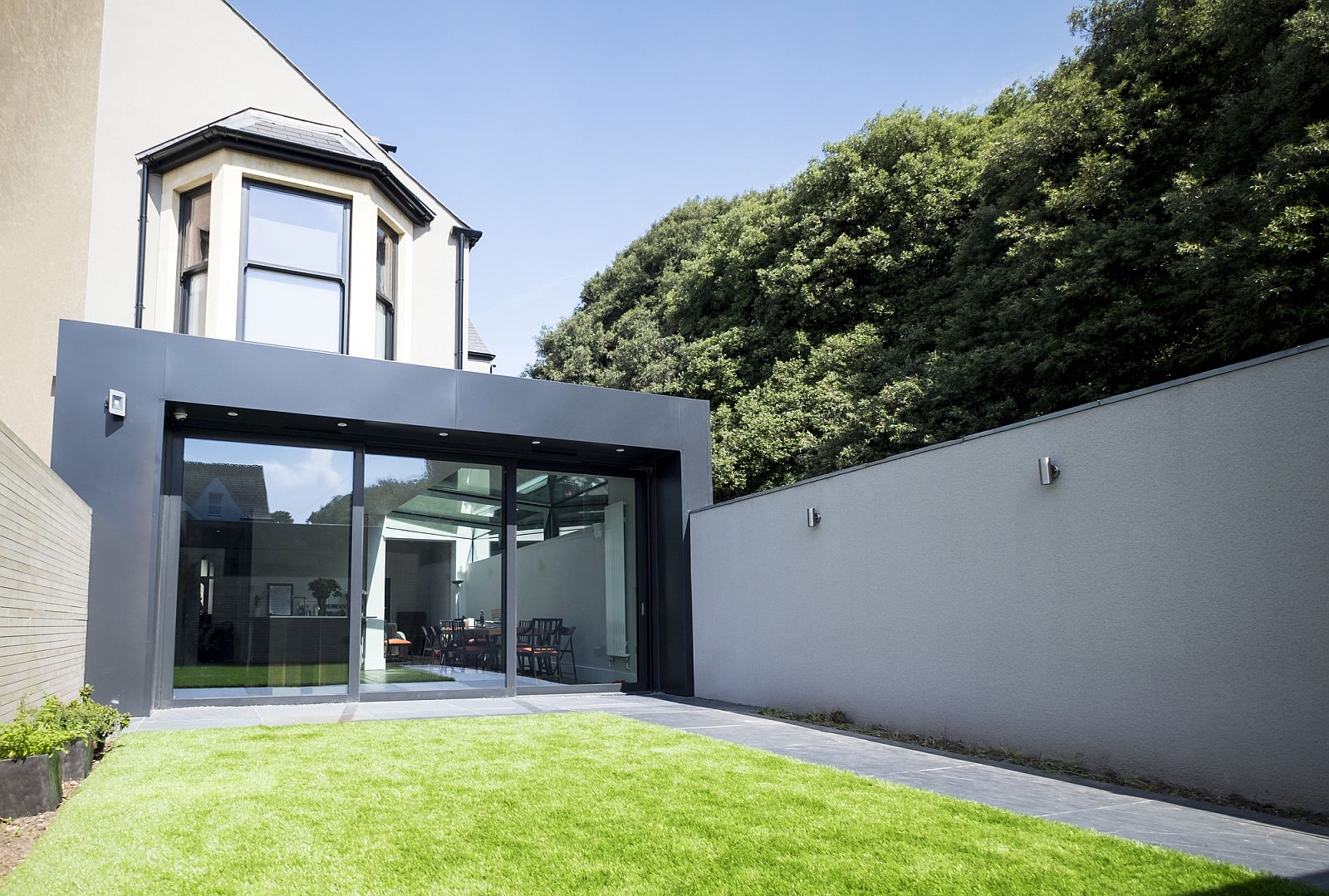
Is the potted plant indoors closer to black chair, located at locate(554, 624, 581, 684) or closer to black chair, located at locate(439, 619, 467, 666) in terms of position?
black chair, located at locate(439, 619, 467, 666)

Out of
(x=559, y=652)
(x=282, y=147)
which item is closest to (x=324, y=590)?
(x=559, y=652)

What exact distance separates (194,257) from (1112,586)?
1078 centimetres

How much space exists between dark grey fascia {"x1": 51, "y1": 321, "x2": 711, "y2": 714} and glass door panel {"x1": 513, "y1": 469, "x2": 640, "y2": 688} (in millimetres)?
301

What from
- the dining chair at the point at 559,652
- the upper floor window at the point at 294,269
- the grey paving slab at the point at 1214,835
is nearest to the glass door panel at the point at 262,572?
the upper floor window at the point at 294,269

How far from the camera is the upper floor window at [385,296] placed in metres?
12.0

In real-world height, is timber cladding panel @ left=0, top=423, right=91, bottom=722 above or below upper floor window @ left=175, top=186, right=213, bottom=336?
below

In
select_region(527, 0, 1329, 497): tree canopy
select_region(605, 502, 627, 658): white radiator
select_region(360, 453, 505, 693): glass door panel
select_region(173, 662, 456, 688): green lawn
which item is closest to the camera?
select_region(173, 662, 456, 688): green lawn

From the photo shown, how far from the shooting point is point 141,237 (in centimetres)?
1095

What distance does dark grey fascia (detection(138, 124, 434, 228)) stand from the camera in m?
10.6

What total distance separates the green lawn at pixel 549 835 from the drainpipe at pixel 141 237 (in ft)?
21.2

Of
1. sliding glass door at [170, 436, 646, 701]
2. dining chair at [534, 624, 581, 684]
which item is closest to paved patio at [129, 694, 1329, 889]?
sliding glass door at [170, 436, 646, 701]

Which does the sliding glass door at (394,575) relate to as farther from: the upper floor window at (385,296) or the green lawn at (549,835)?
the green lawn at (549,835)

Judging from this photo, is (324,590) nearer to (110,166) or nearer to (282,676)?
(282,676)

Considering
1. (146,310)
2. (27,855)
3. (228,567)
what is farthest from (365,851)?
(146,310)
